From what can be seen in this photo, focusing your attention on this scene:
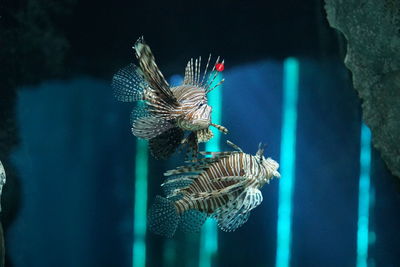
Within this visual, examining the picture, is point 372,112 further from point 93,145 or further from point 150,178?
point 93,145

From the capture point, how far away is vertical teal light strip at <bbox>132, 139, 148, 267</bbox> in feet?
13.6

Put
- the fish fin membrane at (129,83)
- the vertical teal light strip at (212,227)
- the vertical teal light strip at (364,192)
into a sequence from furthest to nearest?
the vertical teal light strip at (364,192)
the vertical teal light strip at (212,227)
the fish fin membrane at (129,83)

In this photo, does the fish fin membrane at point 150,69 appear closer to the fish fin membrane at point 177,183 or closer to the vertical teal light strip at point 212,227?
the fish fin membrane at point 177,183

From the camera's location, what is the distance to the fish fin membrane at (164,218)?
125 inches

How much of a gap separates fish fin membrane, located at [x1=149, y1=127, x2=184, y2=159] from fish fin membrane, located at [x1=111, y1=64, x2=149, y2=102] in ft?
0.94

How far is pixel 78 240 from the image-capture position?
4199 mm

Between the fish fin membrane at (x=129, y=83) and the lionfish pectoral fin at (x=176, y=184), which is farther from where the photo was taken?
the lionfish pectoral fin at (x=176, y=184)

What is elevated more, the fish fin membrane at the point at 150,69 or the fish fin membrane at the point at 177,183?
the fish fin membrane at the point at 150,69

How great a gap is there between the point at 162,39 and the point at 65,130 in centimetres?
109

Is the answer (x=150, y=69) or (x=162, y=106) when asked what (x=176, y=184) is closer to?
(x=162, y=106)

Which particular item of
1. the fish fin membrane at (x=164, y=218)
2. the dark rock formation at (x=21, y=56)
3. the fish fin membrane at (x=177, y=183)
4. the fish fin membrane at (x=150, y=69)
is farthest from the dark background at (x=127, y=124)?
the fish fin membrane at (x=150, y=69)

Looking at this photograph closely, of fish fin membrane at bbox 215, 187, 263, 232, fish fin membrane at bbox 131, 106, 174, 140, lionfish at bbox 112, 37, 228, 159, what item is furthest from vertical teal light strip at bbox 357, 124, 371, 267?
fish fin membrane at bbox 131, 106, 174, 140

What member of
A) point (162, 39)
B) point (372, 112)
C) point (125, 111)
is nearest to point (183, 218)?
point (125, 111)

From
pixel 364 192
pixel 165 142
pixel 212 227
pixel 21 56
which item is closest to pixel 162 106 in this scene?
pixel 165 142
